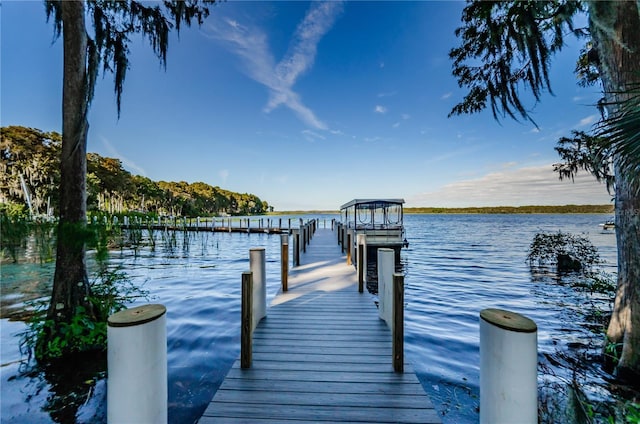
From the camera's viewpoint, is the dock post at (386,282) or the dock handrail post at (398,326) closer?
the dock handrail post at (398,326)

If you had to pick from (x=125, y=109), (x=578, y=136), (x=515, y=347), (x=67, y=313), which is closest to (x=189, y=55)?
(x=125, y=109)

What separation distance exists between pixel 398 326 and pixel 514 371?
4.63ft

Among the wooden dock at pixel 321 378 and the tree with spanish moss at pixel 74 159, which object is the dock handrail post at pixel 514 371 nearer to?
the wooden dock at pixel 321 378

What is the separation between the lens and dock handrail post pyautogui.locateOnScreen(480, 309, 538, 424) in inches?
53.5

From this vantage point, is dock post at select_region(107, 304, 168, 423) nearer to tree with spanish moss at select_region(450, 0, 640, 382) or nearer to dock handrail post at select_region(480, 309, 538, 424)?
dock handrail post at select_region(480, 309, 538, 424)

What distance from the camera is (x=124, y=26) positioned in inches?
183

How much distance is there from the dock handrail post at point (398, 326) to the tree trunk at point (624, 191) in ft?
9.88

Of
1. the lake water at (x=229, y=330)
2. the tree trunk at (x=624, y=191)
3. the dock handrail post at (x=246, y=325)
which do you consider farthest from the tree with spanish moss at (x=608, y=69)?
the dock handrail post at (x=246, y=325)

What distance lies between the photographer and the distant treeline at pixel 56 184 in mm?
15008

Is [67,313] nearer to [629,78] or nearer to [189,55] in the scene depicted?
[629,78]

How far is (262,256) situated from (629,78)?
5230mm

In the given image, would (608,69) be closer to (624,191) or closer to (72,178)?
(624,191)

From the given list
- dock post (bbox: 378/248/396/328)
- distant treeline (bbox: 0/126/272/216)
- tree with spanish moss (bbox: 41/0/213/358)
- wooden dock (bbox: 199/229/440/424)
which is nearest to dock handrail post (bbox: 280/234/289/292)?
wooden dock (bbox: 199/229/440/424)

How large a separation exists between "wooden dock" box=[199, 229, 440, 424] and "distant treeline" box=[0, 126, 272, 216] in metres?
4.44
